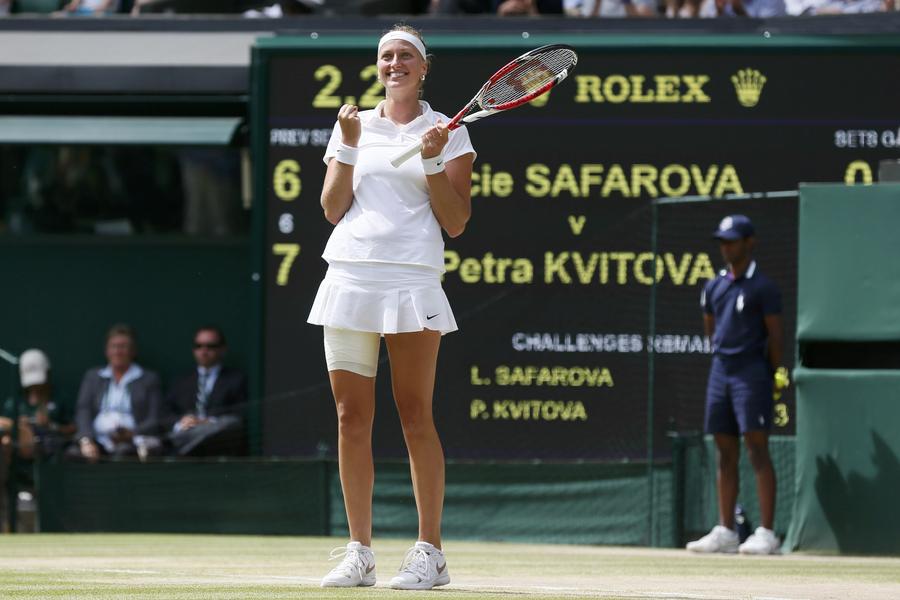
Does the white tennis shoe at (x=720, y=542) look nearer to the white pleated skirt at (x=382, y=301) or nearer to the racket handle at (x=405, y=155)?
the white pleated skirt at (x=382, y=301)

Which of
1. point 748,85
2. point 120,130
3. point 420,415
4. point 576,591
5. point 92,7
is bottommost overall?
point 576,591

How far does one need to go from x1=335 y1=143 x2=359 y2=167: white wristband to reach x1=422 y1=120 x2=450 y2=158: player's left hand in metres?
0.26

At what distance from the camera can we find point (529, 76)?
22.3 feet

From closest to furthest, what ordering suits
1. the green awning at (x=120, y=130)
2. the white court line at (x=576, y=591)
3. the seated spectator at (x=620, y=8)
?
the white court line at (x=576, y=591), the green awning at (x=120, y=130), the seated spectator at (x=620, y=8)

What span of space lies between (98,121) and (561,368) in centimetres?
394

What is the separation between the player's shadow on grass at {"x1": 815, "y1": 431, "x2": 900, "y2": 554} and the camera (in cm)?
966

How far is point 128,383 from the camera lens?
12.5m

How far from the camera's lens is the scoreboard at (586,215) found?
11227 mm

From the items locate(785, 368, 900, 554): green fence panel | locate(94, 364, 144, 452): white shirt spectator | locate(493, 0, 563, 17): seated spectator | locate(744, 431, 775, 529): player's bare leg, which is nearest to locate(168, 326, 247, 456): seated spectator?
locate(94, 364, 144, 452): white shirt spectator

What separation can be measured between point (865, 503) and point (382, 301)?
4.55m

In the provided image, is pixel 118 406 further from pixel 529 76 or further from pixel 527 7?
pixel 529 76

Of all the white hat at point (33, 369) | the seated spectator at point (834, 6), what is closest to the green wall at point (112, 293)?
the white hat at point (33, 369)

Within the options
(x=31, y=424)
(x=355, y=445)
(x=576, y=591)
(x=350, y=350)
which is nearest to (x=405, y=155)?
(x=350, y=350)

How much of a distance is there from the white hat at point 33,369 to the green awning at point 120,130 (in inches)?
63.6
